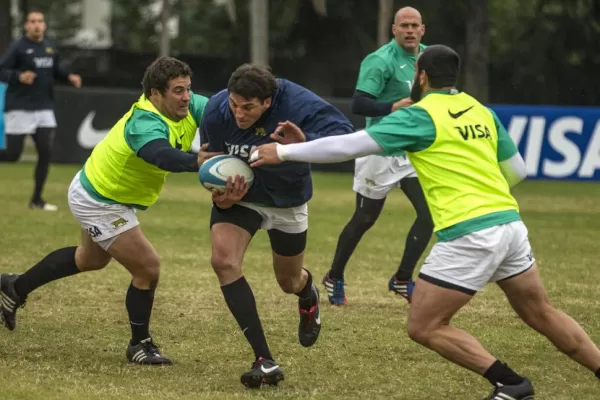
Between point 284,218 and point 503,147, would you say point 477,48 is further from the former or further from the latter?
point 503,147

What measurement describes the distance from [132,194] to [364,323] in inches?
81.5

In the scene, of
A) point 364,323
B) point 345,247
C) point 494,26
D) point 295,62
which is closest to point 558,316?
point 364,323

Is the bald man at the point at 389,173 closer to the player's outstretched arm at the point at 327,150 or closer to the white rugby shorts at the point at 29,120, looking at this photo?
the player's outstretched arm at the point at 327,150

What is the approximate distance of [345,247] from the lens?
30.9 ft

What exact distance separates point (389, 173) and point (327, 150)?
3.45 m

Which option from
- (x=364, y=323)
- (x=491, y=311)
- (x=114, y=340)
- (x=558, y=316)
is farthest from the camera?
(x=491, y=311)

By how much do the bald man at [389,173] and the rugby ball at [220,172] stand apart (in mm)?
2725

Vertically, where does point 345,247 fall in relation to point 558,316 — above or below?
below

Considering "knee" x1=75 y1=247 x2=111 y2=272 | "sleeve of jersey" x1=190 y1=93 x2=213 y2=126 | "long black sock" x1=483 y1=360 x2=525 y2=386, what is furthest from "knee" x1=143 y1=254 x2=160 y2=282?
"long black sock" x1=483 y1=360 x2=525 y2=386

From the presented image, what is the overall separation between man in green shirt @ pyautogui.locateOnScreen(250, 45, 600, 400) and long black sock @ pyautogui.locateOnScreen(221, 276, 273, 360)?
0.84 metres

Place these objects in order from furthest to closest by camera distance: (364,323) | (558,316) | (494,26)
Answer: (494,26) → (364,323) → (558,316)

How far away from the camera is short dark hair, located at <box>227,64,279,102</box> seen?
6.38 meters

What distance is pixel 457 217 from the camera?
5914 mm

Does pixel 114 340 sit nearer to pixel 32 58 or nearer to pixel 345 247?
pixel 345 247
